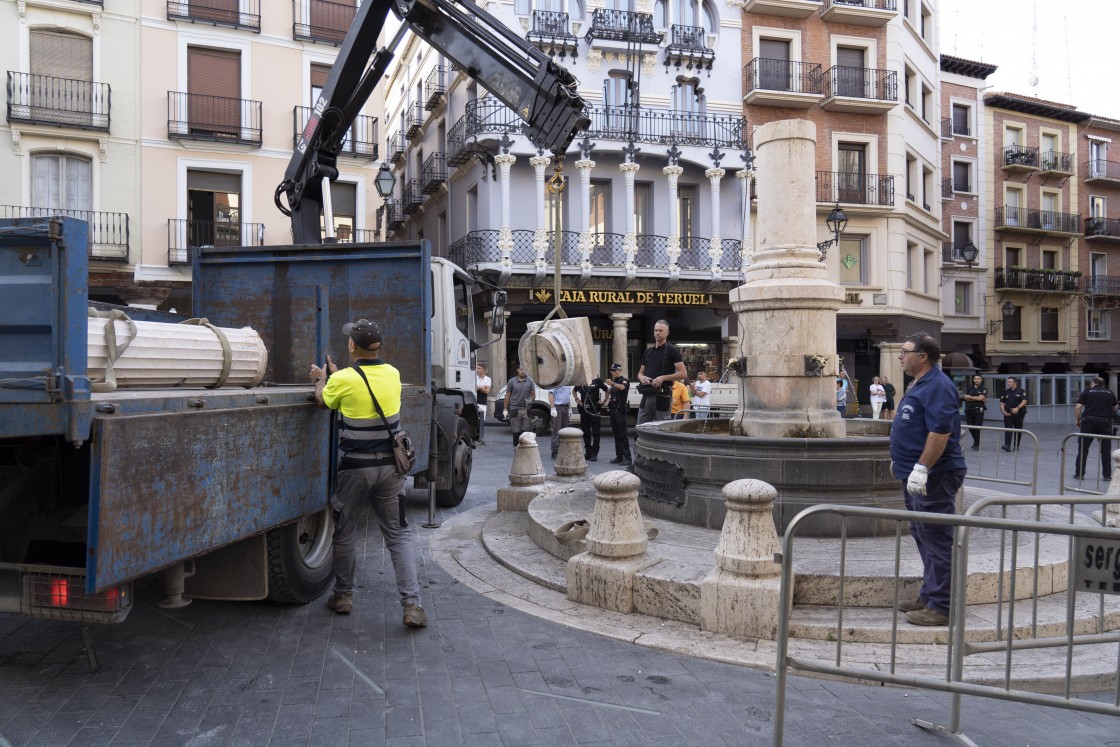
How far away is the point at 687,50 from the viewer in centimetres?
2438

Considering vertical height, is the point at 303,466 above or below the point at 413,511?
above

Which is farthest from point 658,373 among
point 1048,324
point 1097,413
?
point 1048,324

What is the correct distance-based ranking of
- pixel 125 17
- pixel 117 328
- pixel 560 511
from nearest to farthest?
pixel 117 328 → pixel 560 511 → pixel 125 17

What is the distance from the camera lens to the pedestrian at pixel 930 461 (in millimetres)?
4555

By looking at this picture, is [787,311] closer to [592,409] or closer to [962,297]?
[592,409]

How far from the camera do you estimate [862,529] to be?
614cm

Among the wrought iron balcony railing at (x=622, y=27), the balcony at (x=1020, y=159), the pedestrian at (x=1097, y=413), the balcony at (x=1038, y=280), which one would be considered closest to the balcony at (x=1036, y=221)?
the balcony at (x=1020, y=159)

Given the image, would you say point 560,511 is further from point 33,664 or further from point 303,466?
point 33,664

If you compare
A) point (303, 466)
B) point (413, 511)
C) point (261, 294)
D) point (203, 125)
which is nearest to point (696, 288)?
point (203, 125)

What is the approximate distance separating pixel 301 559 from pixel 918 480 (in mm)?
3890

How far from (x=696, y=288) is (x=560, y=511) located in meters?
18.1

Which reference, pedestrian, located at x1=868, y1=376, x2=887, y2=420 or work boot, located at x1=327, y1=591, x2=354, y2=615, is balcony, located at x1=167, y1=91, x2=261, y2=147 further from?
work boot, located at x1=327, y1=591, x2=354, y2=615

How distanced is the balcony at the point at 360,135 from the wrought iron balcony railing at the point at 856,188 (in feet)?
46.9

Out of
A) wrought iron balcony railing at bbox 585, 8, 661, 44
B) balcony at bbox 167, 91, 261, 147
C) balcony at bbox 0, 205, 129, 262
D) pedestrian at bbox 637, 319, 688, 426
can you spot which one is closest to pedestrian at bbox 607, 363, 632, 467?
pedestrian at bbox 637, 319, 688, 426
